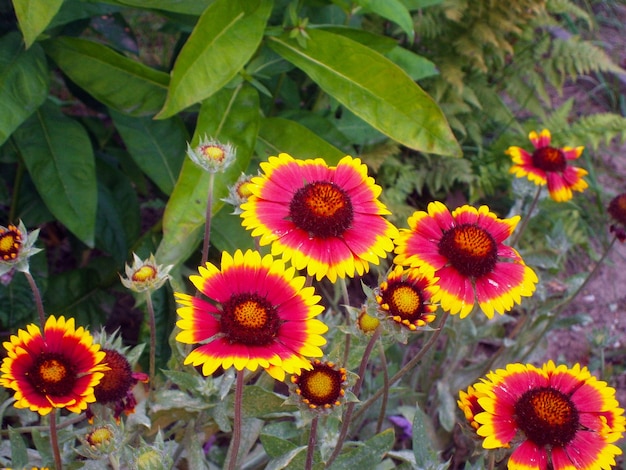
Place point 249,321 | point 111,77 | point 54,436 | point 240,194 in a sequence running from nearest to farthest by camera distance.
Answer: point 249,321 < point 54,436 < point 240,194 < point 111,77

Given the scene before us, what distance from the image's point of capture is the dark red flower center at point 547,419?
894 millimetres

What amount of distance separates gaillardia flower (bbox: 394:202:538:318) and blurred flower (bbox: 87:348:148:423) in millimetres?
444

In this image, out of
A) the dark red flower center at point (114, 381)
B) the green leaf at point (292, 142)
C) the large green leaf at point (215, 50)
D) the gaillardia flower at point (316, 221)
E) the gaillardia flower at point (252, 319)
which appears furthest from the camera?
the green leaf at point (292, 142)

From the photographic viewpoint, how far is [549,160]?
1539 mm

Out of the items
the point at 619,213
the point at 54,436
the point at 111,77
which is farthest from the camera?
the point at 619,213

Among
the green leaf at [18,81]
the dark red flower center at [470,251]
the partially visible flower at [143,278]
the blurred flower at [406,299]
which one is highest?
the dark red flower center at [470,251]

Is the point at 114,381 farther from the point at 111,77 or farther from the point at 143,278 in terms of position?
the point at 111,77

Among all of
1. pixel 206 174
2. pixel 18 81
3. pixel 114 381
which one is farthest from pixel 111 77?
pixel 114 381

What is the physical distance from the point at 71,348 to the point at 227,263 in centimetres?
27

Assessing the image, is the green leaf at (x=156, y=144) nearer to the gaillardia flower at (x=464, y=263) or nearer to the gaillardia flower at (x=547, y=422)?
the gaillardia flower at (x=464, y=263)

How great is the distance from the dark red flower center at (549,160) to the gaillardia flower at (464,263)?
0.55m

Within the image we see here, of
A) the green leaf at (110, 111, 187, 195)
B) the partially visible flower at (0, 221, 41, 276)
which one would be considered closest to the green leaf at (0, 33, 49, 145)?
the green leaf at (110, 111, 187, 195)

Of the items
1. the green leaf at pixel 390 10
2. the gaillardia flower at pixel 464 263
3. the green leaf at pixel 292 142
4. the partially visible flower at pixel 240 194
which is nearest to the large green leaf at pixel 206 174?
the green leaf at pixel 292 142

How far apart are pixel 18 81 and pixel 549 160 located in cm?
116
